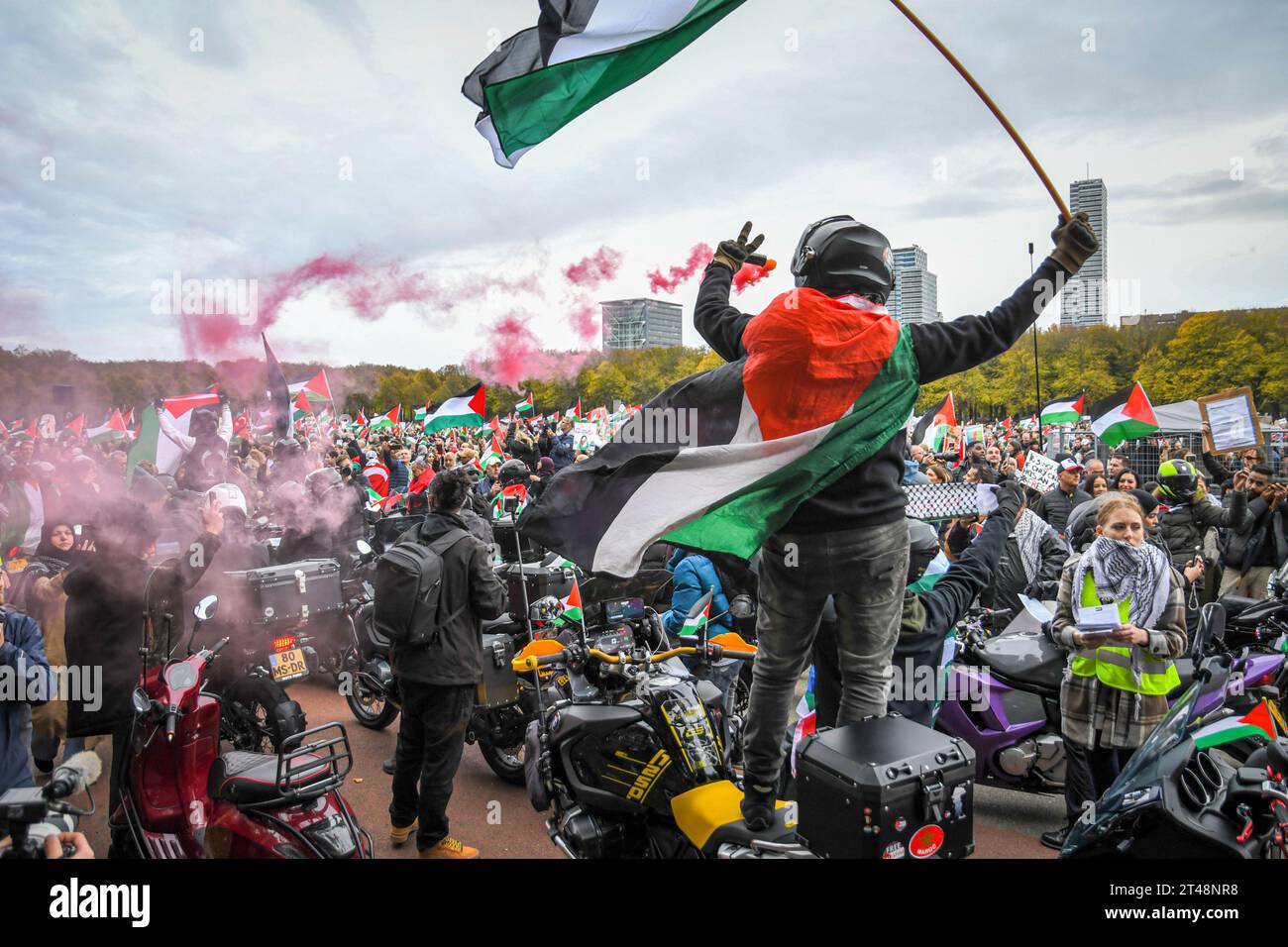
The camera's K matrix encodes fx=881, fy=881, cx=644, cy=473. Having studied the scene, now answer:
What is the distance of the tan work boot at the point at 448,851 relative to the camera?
4.64 m

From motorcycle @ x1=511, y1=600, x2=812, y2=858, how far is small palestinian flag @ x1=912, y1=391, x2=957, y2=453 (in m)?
11.6

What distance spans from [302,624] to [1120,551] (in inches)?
202

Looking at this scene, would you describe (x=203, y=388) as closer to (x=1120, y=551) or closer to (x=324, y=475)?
(x=324, y=475)

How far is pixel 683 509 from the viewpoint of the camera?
9.67 ft

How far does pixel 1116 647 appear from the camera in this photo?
4.30 meters

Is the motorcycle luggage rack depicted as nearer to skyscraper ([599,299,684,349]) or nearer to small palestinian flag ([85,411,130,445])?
skyscraper ([599,299,684,349])

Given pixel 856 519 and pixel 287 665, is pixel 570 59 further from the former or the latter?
pixel 287 665

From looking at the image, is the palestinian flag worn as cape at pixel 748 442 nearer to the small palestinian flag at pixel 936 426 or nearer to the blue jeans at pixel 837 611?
the blue jeans at pixel 837 611

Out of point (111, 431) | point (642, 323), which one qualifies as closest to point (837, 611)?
point (642, 323)

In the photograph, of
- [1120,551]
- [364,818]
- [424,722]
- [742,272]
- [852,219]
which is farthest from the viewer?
[364,818]

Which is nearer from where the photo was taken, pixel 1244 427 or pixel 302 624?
pixel 302 624

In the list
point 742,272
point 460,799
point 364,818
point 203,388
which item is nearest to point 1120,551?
point 742,272

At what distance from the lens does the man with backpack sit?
4.55 meters

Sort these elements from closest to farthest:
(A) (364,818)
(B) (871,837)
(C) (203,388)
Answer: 1. (B) (871,837)
2. (A) (364,818)
3. (C) (203,388)
